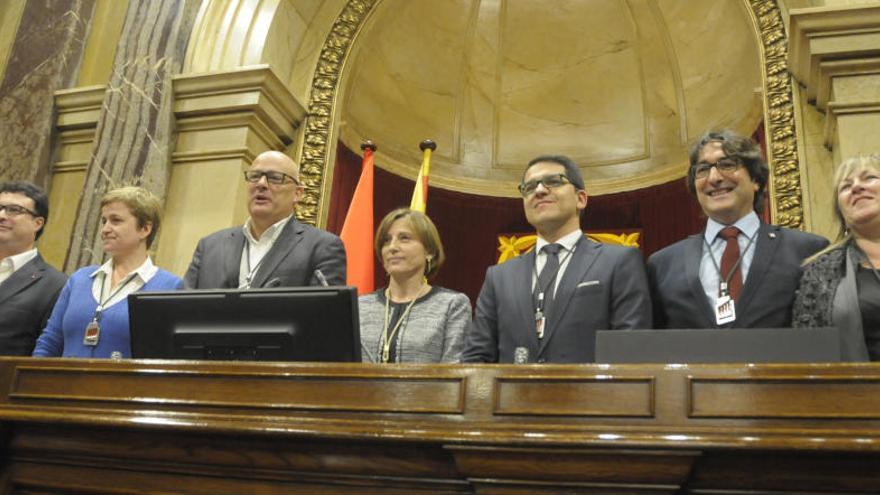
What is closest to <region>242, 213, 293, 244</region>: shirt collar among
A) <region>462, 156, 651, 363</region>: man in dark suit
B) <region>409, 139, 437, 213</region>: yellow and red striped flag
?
<region>462, 156, 651, 363</region>: man in dark suit

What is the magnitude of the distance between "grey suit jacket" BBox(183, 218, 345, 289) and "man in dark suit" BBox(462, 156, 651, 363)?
474mm

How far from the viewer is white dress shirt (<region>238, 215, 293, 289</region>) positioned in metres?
2.34

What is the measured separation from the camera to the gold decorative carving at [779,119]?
10.9 ft

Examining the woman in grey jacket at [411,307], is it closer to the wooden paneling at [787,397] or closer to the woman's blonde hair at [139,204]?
the woman's blonde hair at [139,204]

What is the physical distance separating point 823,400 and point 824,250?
33.7 inches

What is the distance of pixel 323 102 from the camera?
4262 mm

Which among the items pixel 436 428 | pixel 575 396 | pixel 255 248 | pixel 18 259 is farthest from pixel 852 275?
pixel 18 259

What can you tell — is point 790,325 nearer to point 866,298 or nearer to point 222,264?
point 866,298

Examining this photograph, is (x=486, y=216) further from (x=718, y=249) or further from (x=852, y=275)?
(x=852, y=275)

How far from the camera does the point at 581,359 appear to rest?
73.7 inches

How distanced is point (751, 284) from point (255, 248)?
52.8 inches

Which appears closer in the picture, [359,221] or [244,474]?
[244,474]

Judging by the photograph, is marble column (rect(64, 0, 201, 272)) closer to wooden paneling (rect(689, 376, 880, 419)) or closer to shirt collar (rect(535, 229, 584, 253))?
shirt collar (rect(535, 229, 584, 253))

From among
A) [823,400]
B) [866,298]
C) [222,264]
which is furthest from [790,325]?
[222,264]
